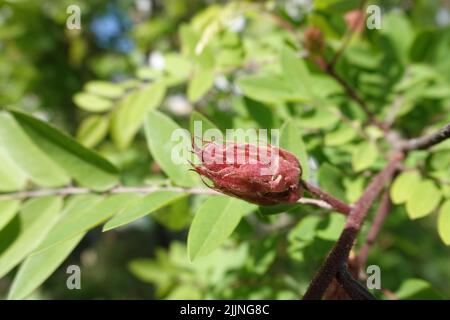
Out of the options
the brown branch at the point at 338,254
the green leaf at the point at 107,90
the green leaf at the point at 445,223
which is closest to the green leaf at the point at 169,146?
the brown branch at the point at 338,254

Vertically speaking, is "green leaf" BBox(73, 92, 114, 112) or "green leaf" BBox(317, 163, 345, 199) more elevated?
"green leaf" BBox(317, 163, 345, 199)

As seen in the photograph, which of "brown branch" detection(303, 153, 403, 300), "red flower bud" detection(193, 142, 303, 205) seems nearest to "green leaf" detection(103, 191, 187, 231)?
"red flower bud" detection(193, 142, 303, 205)

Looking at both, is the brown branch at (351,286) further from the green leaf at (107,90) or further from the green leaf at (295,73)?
the green leaf at (107,90)

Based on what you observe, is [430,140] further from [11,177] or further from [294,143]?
[11,177]

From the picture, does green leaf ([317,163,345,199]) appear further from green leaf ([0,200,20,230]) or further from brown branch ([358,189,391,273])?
green leaf ([0,200,20,230])

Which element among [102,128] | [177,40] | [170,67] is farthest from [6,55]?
[170,67]

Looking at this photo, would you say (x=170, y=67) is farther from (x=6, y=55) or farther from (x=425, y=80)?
(x=6, y=55)

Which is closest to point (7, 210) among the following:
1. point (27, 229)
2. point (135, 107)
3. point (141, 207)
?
point (27, 229)
